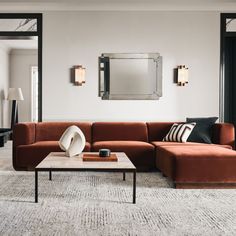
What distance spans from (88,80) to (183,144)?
198 centimetres

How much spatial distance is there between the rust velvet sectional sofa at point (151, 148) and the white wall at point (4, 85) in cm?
467

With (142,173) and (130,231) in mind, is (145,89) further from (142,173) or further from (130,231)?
(130,231)

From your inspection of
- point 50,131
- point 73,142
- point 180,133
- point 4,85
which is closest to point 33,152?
point 50,131

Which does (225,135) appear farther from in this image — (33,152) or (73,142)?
(33,152)

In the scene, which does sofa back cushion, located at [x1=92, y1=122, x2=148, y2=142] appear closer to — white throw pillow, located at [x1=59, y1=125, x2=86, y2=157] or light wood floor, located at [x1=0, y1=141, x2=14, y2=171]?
light wood floor, located at [x1=0, y1=141, x2=14, y2=171]

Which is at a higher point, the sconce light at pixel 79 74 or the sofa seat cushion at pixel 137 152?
the sconce light at pixel 79 74

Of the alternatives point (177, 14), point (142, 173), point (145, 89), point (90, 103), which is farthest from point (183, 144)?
point (177, 14)

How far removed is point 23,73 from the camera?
34.4ft

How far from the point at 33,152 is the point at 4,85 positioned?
5544 mm

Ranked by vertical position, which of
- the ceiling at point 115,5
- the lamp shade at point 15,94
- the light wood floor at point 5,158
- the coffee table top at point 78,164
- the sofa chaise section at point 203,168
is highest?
the ceiling at point 115,5

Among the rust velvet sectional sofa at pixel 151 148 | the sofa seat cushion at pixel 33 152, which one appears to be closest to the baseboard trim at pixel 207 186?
the rust velvet sectional sofa at pixel 151 148

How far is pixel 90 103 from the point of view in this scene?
241 inches

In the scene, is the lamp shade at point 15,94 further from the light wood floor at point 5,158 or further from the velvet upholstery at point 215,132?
the velvet upholstery at point 215,132

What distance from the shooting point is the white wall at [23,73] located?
10.4 m
